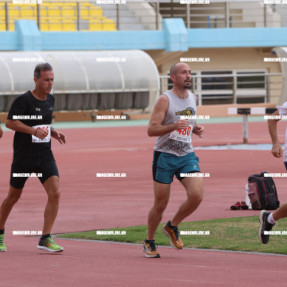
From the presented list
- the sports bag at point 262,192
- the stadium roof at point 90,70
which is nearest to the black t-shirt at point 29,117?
the sports bag at point 262,192

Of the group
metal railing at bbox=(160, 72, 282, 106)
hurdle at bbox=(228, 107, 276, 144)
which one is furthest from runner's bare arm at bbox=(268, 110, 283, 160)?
metal railing at bbox=(160, 72, 282, 106)

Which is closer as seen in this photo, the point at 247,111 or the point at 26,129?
the point at 26,129

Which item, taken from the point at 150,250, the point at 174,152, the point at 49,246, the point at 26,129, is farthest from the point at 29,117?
the point at 150,250

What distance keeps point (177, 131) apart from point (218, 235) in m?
2.04

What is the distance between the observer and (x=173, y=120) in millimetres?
10703

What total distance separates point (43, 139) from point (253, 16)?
4836cm

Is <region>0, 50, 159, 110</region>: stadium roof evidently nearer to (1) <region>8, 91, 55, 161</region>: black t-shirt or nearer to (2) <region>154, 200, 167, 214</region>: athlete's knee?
(1) <region>8, 91, 55, 161</region>: black t-shirt

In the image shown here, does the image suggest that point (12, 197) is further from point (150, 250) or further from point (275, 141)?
point (275, 141)

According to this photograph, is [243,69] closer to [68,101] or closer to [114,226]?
[68,101]

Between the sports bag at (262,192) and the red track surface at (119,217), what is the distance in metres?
0.29

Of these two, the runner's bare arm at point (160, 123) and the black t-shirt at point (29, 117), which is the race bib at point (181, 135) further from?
the black t-shirt at point (29, 117)

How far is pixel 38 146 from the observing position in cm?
1119

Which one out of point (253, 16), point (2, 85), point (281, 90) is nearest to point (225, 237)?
point (2, 85)

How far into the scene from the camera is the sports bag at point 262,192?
576 inches
